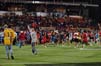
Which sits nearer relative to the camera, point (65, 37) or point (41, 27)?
point (65, 37)

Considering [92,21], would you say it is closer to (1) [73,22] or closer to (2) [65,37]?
(1) [73,22]

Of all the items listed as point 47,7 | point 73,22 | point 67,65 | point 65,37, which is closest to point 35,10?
point 47,7

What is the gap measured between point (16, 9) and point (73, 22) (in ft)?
26.8

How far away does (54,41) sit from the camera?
39.8 meters

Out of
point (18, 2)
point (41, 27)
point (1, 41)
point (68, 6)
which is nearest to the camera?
point (1, 41)

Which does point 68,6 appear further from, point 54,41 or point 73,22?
point 54,41

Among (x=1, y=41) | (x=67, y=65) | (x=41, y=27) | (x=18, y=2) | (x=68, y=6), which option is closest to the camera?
(x=67, y=65)

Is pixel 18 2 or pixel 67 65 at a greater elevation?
pixel 67 65

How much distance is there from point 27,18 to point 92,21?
417 inches

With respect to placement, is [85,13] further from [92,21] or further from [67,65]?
[67,65]

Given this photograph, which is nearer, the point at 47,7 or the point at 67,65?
the point at 67,65

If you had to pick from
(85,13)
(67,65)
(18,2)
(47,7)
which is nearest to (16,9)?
(18,2)

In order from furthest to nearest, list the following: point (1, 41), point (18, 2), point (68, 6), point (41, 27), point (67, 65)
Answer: point (68, 6), point (18, 2), point (41, 27), point (1, 41), point (67, 65)

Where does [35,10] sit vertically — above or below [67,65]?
below
